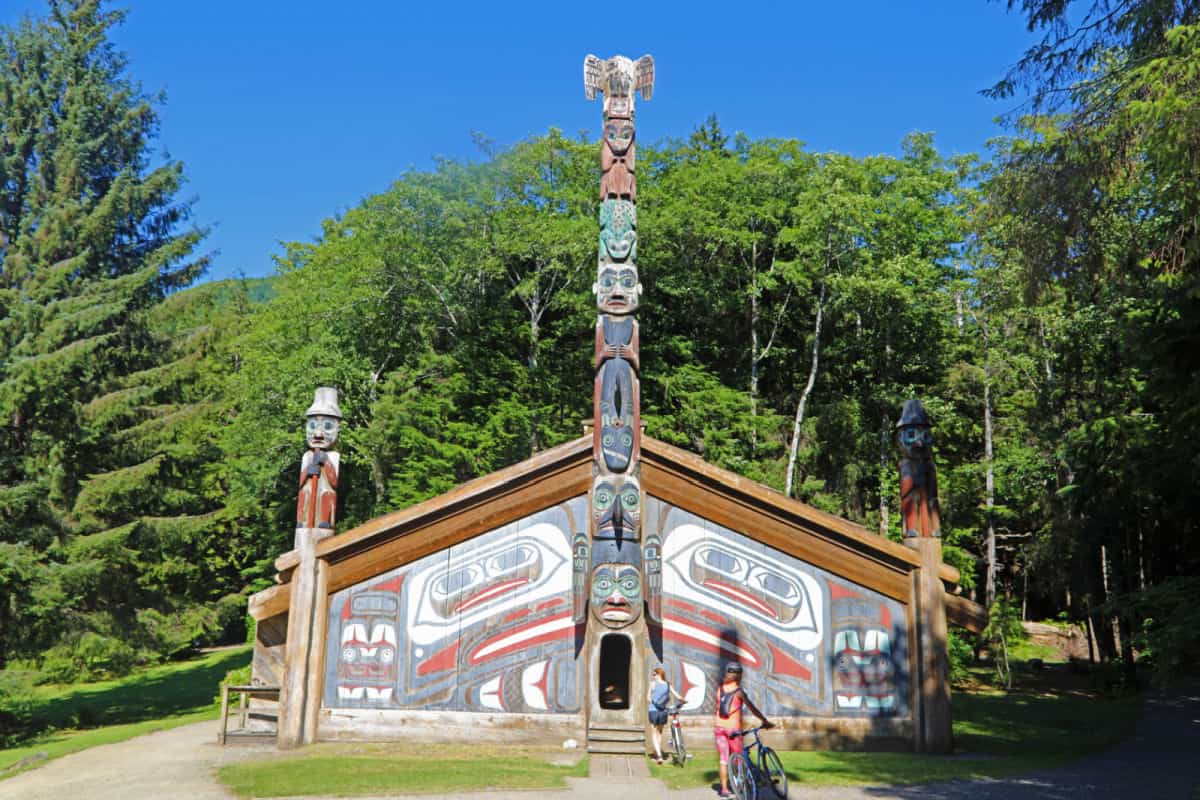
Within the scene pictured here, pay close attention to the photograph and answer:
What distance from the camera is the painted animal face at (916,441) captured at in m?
13.8

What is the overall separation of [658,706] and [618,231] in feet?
21.7

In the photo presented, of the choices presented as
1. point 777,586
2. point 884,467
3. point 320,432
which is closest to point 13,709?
point 320,432

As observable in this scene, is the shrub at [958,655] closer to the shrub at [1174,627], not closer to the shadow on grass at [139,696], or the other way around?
the shrub at [1174,627]

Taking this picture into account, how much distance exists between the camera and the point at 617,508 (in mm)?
12922

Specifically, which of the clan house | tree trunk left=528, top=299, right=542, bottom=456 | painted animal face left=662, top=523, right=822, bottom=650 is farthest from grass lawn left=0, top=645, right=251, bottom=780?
tree trunk left=528, top=299, right=542, bottom=456

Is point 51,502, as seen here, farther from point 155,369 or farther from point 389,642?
point 389,642

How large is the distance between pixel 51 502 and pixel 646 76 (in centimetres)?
1540

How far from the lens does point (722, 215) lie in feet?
102

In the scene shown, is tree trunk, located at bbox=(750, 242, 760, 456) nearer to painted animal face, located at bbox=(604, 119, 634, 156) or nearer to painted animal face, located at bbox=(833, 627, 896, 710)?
painted animal face, located at bbox=(833, 627, 896, 710)

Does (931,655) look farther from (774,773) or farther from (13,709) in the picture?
(13,709)

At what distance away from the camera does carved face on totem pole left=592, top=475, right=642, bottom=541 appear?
12.9 metres

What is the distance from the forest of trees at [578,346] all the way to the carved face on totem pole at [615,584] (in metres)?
6.61

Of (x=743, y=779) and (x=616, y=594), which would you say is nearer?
(x=743, y=779)

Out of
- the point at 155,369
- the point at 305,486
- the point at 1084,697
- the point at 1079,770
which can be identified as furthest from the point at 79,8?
the point at 1084,697
